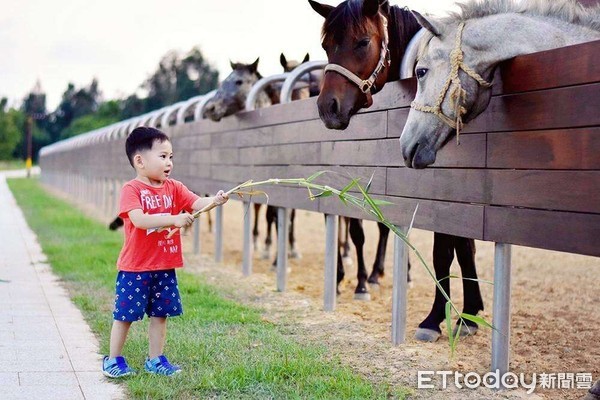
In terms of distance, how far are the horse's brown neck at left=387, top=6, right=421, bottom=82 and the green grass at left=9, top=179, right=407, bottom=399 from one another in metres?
2.02

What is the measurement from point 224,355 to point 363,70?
6.74 feet

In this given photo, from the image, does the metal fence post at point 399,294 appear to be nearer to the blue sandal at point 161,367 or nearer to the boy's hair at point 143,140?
the blue sandal at point 161,367

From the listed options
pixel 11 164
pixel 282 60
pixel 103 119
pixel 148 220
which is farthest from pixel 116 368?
pixel 11 164

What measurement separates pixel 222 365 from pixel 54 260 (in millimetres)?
5457

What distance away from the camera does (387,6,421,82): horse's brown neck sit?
5.57 m

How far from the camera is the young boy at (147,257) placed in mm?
4020

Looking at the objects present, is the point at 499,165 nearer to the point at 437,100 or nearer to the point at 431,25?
the point at 437,100

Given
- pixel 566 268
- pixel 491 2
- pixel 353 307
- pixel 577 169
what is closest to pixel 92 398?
Answer: pixel 577 169

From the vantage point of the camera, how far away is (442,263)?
5285mm

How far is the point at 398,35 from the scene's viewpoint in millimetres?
5586

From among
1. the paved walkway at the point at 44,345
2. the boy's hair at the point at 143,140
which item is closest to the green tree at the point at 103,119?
A: the paved walkway at the point at 44,345

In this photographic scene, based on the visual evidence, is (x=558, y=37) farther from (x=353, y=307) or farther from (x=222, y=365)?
(x=353, y=307)

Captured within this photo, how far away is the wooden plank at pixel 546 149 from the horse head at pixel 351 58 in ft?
3.74

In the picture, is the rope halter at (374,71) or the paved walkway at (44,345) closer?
the paved walkway at (44,345)
